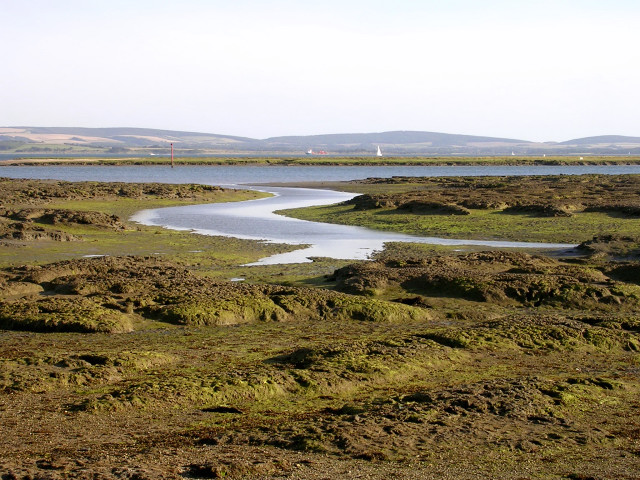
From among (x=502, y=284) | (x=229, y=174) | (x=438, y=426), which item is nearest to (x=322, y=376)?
(x=438, y=426)

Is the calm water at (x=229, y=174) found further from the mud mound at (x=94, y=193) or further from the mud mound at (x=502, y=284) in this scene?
the mud mound at (x=502, y=284)

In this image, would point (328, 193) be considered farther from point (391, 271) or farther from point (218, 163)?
point (218, 163)

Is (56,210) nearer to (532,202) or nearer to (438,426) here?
(532,202)

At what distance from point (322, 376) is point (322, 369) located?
11.0 inches

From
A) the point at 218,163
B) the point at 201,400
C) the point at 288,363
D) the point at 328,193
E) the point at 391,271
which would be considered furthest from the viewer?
the point at 218,163

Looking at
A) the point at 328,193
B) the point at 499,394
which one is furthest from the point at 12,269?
the point at 328,193

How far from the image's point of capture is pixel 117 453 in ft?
25.9

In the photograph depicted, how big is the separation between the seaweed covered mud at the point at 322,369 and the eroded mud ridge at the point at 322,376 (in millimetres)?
35

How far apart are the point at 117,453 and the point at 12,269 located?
42.1 ft

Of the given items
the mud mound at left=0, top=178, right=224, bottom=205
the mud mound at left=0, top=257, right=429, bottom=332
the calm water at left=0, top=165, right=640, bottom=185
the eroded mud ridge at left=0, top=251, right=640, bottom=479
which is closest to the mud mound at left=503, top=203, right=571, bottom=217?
the eroded mud ridge at left=0, top=251, right=640, bottom=479

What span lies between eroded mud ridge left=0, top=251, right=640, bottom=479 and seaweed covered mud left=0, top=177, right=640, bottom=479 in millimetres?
35

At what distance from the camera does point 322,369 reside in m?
11.0

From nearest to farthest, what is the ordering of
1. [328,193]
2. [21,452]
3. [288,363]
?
[21,452] → [288,363] → [328,193]

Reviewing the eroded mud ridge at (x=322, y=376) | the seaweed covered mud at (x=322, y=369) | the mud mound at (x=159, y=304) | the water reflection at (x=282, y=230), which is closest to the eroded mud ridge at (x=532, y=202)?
the water reflection at (x=282, y=230)
